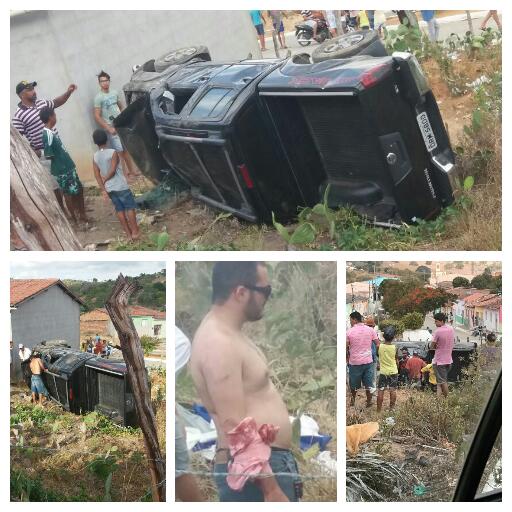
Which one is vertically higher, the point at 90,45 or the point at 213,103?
the point at 90,45

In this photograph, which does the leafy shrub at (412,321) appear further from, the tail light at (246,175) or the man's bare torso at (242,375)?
the tail light at (246,175)

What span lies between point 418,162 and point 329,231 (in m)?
0.70

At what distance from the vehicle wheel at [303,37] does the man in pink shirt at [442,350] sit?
6.25ft

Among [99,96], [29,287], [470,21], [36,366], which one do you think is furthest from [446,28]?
[36,366]

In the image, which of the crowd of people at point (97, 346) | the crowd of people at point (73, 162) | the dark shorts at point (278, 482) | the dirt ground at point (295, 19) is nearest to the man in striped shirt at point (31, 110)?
the crowd of people at point (73, 162)

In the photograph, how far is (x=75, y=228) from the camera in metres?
6.23

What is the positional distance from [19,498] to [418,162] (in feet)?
10.9

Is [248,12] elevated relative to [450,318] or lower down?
elevated

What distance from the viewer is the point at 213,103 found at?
6.16 metres

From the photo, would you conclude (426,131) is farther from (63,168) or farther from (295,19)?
(63,168)

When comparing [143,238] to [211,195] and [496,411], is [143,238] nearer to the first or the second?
[211,195]

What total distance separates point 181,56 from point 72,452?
264 cm
